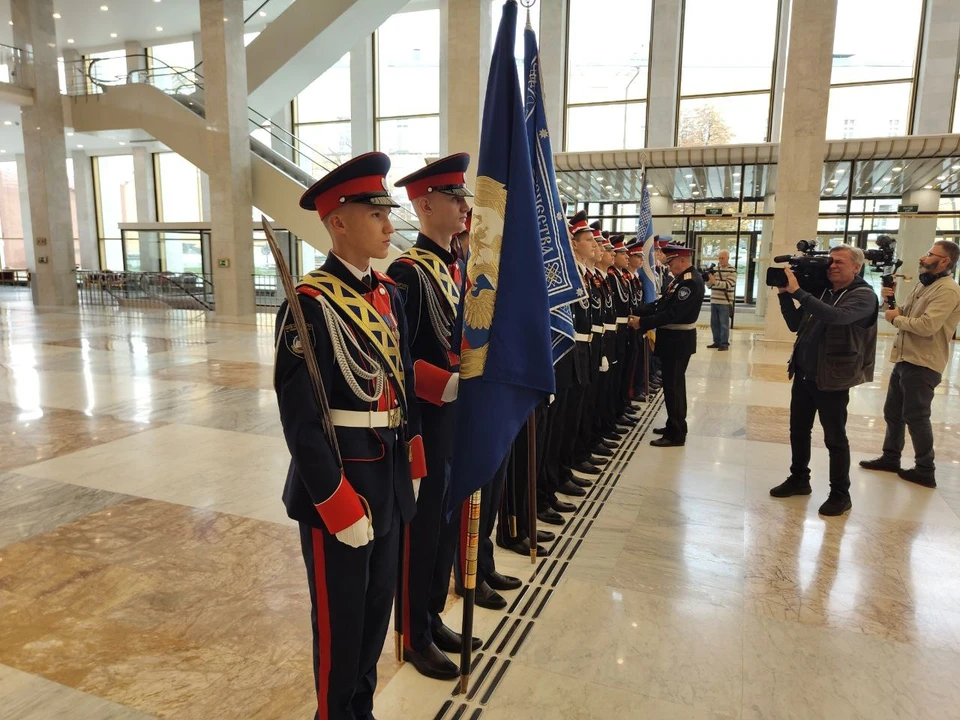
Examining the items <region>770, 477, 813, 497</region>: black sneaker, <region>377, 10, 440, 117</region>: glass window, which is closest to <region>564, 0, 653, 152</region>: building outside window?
<region>377, 10, 440, 117</region>: glass window

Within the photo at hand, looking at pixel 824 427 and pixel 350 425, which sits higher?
pixel 350 425

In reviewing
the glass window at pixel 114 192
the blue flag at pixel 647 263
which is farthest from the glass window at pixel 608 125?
the glass window at pixel 114 192

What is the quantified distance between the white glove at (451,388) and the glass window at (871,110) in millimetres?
17985

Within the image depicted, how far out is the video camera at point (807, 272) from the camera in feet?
12.5

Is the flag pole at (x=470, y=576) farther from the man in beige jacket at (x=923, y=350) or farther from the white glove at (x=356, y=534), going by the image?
the man in beige jacket at (x=923, y=350)

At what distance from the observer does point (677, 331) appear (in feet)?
16.9

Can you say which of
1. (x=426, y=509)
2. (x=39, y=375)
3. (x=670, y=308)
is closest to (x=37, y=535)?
(x=426, y=509)

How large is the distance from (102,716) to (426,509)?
48.1 inches

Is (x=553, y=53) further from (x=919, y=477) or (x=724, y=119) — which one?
(x=919, y=477)

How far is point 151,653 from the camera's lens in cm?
231

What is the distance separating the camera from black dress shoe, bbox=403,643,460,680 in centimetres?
220

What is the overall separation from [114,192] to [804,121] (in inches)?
1032

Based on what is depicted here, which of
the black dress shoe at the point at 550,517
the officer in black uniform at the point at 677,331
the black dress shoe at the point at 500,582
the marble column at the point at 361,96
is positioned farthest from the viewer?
the marble column at the point at 361,96

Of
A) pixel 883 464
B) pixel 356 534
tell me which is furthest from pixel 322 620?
pixel 883 464
